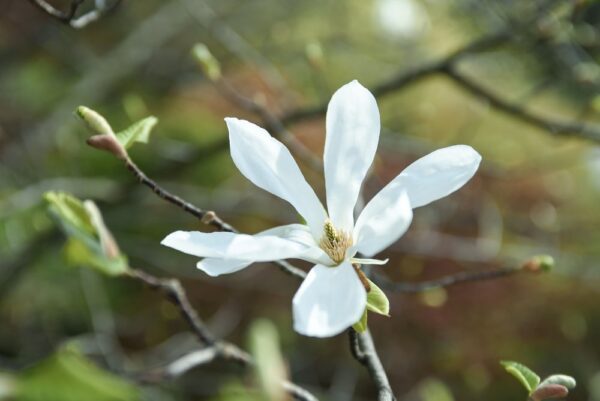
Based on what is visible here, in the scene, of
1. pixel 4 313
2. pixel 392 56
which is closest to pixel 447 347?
pixel 392 56

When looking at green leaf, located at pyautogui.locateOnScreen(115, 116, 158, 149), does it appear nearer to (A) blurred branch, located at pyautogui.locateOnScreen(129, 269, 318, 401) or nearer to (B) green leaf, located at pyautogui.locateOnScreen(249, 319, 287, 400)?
(A) blurred branch, located at pyautogui.locateOnScreen(129, 269, 318, 401)

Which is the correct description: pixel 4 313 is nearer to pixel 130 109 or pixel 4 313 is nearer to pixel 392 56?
pixel 130 109

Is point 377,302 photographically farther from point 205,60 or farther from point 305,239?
point 205,60

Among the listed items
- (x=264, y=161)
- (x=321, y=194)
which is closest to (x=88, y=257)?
(x=264, y=161)

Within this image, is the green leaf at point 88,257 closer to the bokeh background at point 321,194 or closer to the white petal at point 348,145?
the white petal at point 348,145

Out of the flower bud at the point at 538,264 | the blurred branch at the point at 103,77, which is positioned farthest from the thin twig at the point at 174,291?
the blurred branch at the point at 103,77

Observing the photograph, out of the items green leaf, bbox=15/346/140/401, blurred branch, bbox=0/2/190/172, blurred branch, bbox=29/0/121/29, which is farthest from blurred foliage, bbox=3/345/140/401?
blurred branch, bbox=0/2/190/172

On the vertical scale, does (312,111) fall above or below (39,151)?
above

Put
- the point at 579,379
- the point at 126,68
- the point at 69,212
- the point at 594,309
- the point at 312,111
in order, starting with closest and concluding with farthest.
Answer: the point at 69,212 < the point at 312,111 < the point at 126,68 < the point at 579,379 < the point at 594,309
